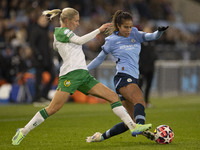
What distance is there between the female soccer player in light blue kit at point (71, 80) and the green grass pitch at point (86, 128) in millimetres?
391

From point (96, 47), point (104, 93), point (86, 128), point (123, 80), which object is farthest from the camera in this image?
point (96, 47)

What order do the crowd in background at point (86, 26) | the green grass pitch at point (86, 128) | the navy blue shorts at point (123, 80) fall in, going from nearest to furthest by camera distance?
the green grass pitch at point (86, 128) → the navy blue shorts at point (123, 80) → the crowd in background at point (86, 26)

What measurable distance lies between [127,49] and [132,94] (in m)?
0.73

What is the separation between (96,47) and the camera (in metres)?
19.3

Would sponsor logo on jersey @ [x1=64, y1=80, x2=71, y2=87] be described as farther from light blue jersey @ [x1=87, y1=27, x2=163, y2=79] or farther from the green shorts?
light blue jersey @ [x1=87, y1=27, x2=163, y2=79]

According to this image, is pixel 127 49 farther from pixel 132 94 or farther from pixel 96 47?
pixel 96 47

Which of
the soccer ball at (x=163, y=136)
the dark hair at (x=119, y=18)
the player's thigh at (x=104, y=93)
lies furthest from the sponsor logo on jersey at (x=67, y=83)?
the soccer ball at (x=163, y=136)

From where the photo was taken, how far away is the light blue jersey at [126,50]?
790cm

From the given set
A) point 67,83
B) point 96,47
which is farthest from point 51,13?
point 96,47

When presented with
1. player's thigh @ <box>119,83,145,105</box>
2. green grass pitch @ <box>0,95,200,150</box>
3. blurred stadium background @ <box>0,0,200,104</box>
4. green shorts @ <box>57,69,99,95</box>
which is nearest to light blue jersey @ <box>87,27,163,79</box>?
player's thigh @ <box>119,83,145,105</box>

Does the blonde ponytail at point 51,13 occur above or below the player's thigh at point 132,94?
above

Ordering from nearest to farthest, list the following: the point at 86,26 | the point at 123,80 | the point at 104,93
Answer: the point at 104,93 < the point at 123,80 < the point at 86,26

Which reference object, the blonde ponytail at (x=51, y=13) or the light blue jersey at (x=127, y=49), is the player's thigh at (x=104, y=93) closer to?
the light blue jersey at (x=127, y=49)

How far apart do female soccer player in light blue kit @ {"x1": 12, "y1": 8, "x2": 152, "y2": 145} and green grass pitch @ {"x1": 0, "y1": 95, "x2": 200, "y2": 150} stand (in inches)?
15.4
